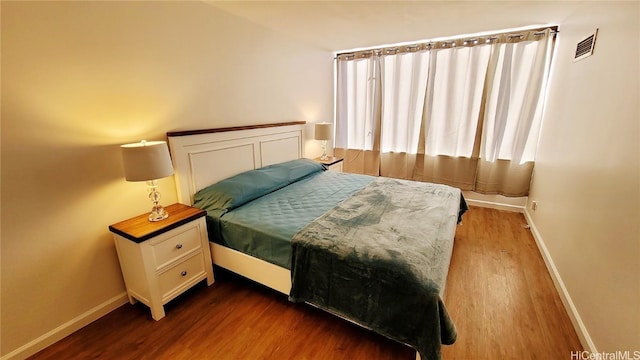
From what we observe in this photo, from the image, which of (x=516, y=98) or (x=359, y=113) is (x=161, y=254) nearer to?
(x=359, y=113)

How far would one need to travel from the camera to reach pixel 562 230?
210cm

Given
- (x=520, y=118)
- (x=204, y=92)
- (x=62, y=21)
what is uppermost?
(x=62, y=21)

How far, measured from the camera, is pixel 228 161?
2582 millimetres

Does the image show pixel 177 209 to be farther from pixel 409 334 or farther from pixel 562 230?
pixel 562 230

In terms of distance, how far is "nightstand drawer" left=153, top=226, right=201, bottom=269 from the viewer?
1742mm

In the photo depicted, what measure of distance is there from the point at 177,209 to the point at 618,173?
2.84 meters

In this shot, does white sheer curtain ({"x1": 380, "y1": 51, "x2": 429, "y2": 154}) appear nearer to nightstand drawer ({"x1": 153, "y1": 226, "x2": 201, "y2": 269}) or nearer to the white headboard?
the white headboard

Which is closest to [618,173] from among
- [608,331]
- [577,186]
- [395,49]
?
[577,186]

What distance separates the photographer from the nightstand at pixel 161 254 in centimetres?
168

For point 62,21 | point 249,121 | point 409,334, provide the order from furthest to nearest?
point 249,121
point 62,21
point 409,334

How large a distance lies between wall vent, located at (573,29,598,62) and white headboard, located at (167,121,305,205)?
2847 millimetres

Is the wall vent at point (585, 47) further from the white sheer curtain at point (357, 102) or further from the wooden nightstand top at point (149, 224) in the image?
the wooden nightstand top at point (149, 224)

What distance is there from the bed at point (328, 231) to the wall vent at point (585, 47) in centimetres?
146

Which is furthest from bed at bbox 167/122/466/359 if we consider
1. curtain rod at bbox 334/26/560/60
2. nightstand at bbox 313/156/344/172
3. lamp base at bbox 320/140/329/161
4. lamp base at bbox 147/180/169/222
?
curtain rod at bbox 334/26/560/60
